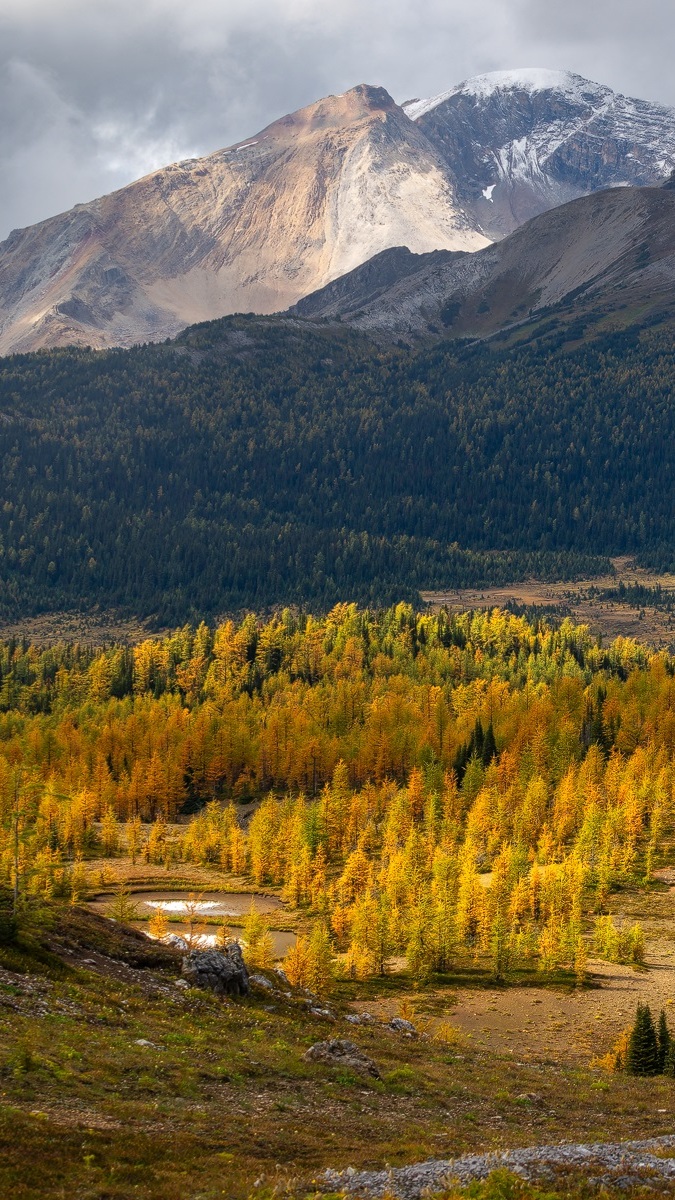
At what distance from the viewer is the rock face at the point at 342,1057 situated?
58344 millimetres

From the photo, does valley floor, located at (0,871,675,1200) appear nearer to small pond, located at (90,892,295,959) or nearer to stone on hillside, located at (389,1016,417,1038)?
stone on hillside, located at (389,1016,417,1038)

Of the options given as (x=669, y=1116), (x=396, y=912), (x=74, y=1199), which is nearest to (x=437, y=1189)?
(x=74, y=1199)

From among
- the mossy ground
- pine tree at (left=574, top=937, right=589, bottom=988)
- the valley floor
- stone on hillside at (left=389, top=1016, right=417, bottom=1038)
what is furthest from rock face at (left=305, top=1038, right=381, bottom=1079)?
pine tree at (left=574, top=937, right=589, bottom=988)

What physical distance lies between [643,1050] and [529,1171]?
39.3 metres

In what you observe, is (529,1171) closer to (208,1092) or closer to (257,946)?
(208,1092)

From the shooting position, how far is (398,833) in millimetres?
Result: 159250

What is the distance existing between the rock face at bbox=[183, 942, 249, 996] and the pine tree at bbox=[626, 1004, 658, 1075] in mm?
28776

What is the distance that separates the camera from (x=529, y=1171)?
133ft

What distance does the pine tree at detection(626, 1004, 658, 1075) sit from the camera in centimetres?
7500

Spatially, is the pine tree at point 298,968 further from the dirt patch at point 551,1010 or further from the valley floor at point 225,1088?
the valley floor at point 225,1088

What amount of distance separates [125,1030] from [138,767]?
138777 millimetres

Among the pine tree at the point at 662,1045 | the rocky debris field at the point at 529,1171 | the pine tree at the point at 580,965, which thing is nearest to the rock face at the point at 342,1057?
the rocky debris field at the point at 529,1171

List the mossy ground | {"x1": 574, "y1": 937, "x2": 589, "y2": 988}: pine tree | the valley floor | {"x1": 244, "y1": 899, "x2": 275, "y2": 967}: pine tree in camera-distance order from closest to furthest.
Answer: the mossy ground → the valley floor → {"x1": 244, "y1": 899, "x2": 275, "y2": 967}: pine tree → {"x1": 574, "y1": 937, "x2": 589, "y2": 988}: pine tree

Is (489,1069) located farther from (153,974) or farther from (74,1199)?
(74,1199)
